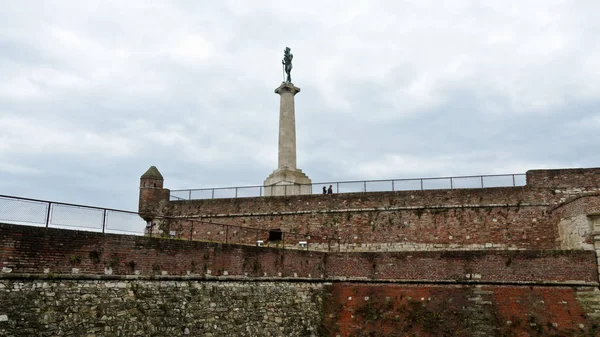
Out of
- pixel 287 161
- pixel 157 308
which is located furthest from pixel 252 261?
pixel 287 161

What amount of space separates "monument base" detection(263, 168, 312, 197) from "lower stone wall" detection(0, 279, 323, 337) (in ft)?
28.2

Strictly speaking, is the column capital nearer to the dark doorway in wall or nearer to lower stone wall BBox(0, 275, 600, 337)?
the dark doorway in wall

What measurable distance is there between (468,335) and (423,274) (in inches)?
106

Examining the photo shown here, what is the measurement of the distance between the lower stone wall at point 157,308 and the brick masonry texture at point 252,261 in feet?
1.25

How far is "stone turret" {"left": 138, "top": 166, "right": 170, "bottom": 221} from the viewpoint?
86.8 ft

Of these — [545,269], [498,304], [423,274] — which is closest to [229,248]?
[423,274]

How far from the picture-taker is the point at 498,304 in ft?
54.7

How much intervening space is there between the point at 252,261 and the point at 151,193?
1175cm

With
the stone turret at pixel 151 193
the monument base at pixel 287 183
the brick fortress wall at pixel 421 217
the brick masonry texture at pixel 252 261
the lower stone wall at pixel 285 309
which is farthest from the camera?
the monument base at pixel 287 183

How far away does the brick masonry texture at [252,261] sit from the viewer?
11.4m

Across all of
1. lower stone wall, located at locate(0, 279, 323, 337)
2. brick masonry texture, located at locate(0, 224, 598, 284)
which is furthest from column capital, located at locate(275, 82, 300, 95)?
lower stone wall, located at locate(0, 279, 323, 337)

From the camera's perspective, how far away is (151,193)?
26516 millimetres

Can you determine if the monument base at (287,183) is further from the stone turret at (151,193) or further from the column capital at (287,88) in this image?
the stone turret at (151,193)

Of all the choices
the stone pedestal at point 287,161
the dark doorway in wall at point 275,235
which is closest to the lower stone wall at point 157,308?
the dark doorway in wall at point 275,235
